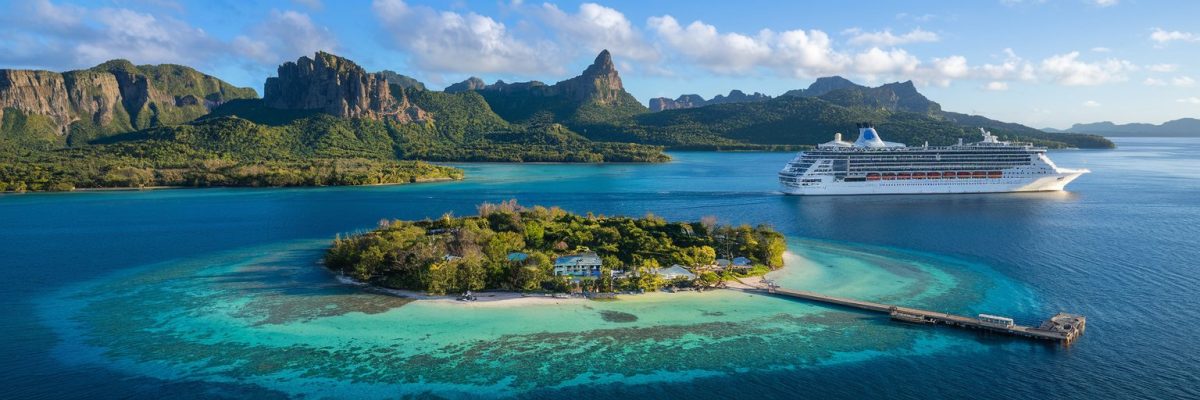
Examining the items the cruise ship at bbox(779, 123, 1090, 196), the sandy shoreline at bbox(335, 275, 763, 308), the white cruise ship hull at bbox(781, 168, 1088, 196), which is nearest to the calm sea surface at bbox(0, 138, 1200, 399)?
the sandy shoreline at bbox(335, 275, 763, 308)

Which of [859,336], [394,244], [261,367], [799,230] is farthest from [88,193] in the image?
[859,336]

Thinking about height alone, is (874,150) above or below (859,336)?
above

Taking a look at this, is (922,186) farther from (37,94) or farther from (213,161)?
(37,94)

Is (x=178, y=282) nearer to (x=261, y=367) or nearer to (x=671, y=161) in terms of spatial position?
(x=261, y=367)

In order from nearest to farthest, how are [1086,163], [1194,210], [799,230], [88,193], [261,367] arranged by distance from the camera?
1. [261,367]
2. [799,230]
3. [1194,210]
4. [88,193]
5. [1086,163]

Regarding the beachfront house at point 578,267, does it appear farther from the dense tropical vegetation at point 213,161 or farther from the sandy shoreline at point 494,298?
the dense tropical vegetation at point 213,161

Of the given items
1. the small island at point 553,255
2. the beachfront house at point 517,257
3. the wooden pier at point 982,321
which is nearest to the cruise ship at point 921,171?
the small island at point 553,255

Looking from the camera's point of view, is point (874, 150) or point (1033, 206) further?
point (874, 150)

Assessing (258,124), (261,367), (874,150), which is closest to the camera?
(261,367)
